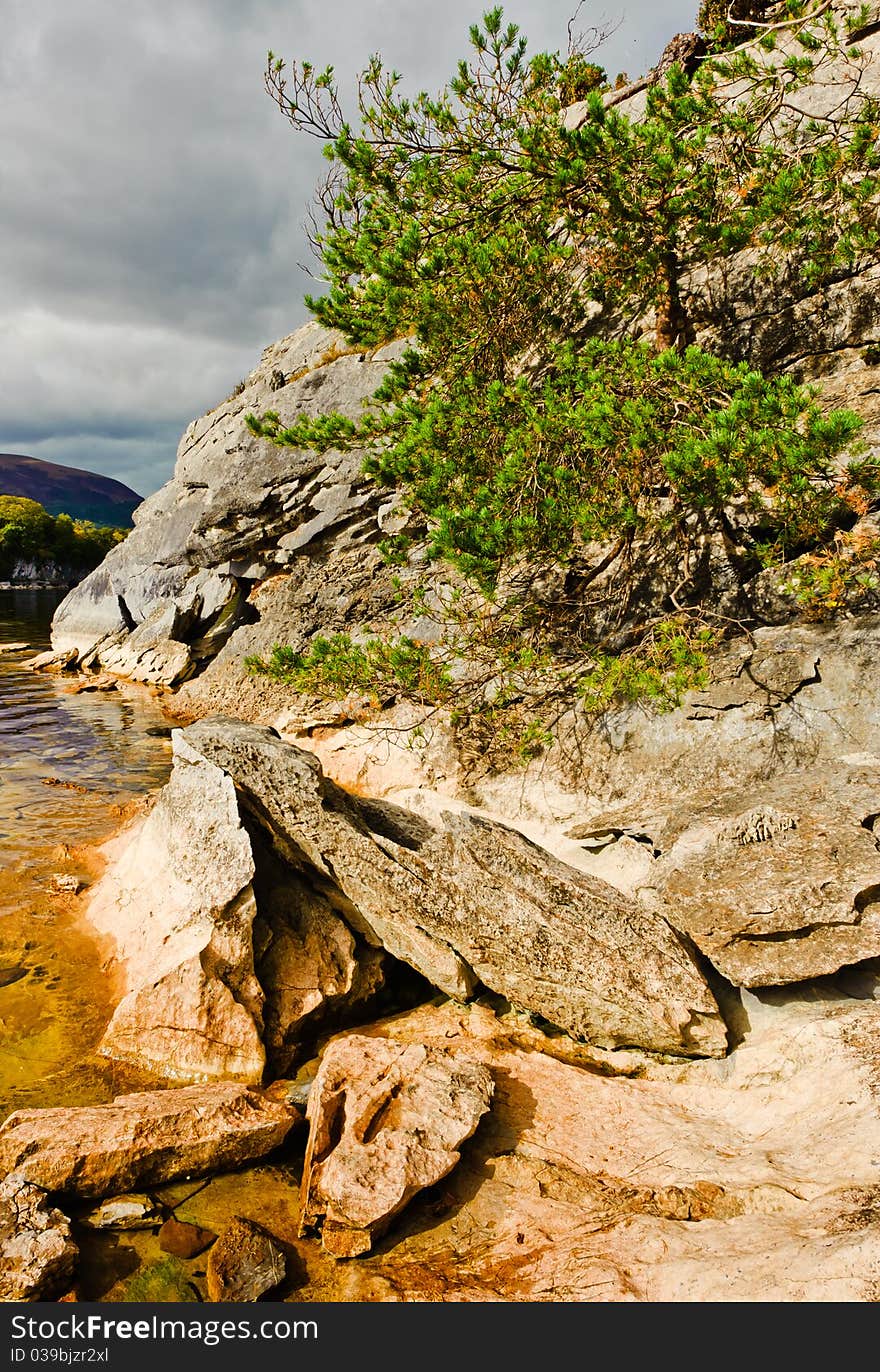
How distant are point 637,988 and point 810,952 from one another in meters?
1.62

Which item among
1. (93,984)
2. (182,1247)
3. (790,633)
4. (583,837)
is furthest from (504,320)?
(182,1247)

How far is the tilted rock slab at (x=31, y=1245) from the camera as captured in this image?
4.56 meters

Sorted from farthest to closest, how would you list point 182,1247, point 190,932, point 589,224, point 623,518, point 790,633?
point 589,224
point 790,633
point 623,518
point 190,932
point 182,1247

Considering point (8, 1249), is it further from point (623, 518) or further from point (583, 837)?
point (623, 518)

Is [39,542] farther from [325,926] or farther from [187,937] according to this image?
[325,926]

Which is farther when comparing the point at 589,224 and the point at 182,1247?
the point at 589,224

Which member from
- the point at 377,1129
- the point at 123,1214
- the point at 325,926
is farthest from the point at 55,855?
the point at 377,1129

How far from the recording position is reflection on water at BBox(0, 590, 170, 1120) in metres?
7.07

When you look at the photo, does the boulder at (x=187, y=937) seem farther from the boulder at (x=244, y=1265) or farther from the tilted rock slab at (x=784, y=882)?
the tilted rock slab at (x=784, y=882)

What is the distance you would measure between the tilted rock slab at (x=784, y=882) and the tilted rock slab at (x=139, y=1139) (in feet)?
14.2

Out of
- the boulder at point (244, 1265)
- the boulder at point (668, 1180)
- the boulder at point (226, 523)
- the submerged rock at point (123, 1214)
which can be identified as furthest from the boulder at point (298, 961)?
the boulder at point (226, 523)

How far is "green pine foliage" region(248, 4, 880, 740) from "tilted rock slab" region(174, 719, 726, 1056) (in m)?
2.07

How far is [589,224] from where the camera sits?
1022 cm

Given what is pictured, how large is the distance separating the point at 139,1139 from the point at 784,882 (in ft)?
20.1
